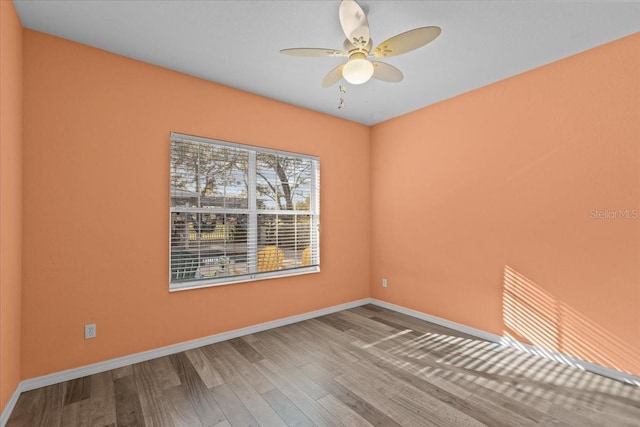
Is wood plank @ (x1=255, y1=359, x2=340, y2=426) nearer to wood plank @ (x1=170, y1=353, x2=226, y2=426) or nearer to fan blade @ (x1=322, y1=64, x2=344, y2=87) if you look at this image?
wood plank @ (x1=170, y1=353, x2=226, y2=426)

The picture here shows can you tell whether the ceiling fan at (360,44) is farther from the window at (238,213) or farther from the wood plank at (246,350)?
the wood plank at (246,350)

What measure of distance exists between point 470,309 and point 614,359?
1.20 m

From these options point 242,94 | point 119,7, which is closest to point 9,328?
point 119,7

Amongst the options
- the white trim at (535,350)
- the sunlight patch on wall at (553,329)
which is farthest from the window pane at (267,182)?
the sunlight patch on wall at (553,329)

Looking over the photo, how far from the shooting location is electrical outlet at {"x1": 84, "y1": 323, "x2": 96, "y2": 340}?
8.09 ft

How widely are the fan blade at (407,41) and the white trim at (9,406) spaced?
3419 millimetres

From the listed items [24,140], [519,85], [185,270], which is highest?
[519,85]

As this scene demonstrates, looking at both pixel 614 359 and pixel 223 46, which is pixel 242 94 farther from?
pixel 614 359

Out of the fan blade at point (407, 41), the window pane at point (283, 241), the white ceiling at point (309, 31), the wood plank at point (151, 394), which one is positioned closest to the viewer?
the fan blade at point (407, 41)

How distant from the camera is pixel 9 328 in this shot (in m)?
1.99

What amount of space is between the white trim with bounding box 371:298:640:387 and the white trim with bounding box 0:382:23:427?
12.8 feet

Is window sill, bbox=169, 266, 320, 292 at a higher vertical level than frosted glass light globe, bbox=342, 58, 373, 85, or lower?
lower

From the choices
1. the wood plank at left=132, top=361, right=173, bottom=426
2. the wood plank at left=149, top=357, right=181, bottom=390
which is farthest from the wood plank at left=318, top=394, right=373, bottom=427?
the wood plank at left=149, top=357, right=181, bottom=390

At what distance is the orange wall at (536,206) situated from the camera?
2.42 m
